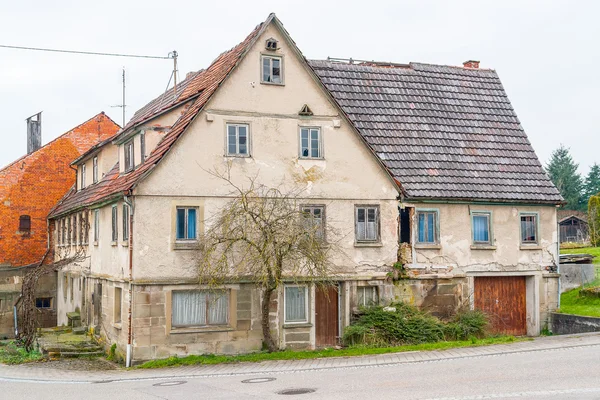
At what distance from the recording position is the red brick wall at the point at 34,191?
38.9m

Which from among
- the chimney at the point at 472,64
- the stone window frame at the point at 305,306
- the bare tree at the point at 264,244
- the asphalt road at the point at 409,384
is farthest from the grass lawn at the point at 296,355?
the chimney at the point at 472,64

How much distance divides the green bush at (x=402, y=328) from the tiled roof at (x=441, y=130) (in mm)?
3917

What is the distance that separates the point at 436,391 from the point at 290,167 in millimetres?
10895

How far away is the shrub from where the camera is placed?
79.9 feet

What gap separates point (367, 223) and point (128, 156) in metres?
8.02

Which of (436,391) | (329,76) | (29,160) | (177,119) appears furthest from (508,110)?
(29,160)

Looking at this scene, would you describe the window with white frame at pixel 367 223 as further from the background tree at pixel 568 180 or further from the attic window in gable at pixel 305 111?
the background tree at pixel 568 180

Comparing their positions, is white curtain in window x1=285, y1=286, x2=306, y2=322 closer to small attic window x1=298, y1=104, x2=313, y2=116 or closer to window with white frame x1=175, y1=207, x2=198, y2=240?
window with white frame x1=175, y1=207, x2=198, y2=240

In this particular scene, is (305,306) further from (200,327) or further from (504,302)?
(504,302)

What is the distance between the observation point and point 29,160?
39.5 m

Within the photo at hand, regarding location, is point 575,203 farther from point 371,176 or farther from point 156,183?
point 156,183

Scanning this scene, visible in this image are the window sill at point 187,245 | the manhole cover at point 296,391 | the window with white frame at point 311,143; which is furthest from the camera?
the window with white frame at point 311,143

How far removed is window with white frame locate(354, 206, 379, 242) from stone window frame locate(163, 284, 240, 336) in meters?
4.47

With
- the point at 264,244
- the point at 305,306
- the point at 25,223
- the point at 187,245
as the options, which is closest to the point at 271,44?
the point at 264,244
